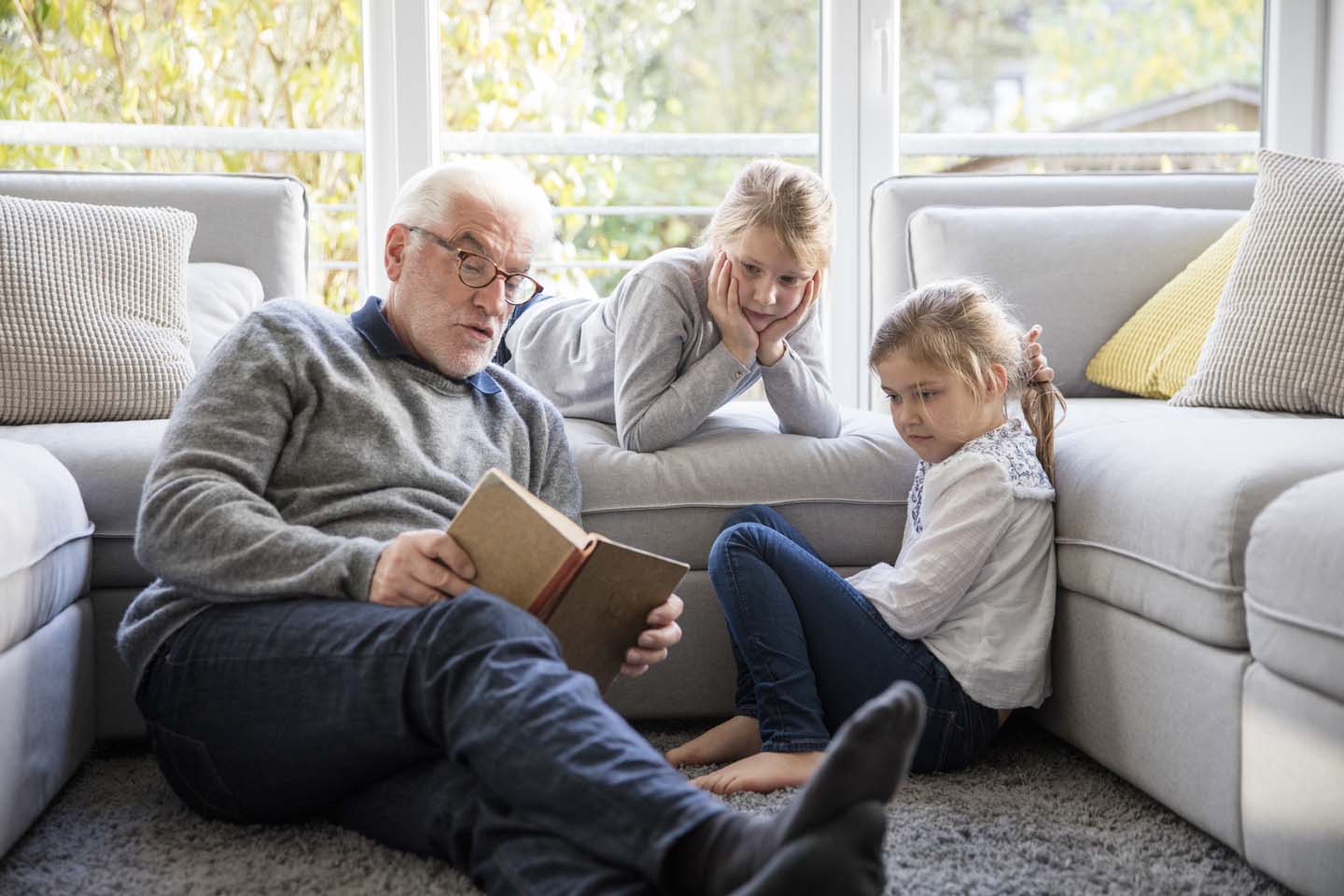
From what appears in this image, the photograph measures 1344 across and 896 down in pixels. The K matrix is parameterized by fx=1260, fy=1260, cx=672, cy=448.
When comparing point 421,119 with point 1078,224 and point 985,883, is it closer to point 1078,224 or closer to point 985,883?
point 1078,224

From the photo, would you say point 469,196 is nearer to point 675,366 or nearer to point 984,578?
point 675,366

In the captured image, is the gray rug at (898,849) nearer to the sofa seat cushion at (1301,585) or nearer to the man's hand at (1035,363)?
the sofa seat cushion at (1301,585)

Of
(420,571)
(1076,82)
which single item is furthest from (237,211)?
(1076,82)

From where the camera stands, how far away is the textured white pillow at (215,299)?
241 centimetres

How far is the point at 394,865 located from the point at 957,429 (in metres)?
0.97

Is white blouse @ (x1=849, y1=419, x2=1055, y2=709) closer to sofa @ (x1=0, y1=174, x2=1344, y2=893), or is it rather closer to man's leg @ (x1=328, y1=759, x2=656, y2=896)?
sofa @ (x1=0, y1=174, x2=1344, y2=893)

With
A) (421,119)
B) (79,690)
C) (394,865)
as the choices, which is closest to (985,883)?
(394,865)

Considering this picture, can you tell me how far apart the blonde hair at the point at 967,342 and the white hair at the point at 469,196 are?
539 mm

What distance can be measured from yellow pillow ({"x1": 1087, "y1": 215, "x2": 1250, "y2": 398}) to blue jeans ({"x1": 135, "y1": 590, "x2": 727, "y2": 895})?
5.52ft

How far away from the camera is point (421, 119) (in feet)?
10.8

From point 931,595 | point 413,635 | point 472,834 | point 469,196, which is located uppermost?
point 469,196

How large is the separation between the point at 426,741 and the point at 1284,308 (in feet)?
5.44

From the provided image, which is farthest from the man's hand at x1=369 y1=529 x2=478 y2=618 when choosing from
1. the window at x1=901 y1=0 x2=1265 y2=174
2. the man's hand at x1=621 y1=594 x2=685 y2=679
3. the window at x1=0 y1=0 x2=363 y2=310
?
the window at x1=901 y1=0 x2=1265 y2=174

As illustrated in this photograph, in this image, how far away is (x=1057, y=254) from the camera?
267 cm
